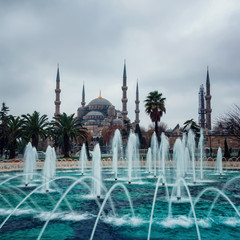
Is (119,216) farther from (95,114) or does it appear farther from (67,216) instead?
(95,114)

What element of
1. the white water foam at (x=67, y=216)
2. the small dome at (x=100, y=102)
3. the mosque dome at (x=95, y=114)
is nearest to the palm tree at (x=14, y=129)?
the white water foam at (x=67, y=216)

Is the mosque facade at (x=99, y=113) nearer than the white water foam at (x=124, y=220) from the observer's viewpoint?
No

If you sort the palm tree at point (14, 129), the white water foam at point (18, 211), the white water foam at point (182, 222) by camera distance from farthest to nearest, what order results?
the palm tree at point (14, 129), the white water foam at point (18, 211), the white water foam at point (182, 222)

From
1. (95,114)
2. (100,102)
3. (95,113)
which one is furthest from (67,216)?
(100,102)

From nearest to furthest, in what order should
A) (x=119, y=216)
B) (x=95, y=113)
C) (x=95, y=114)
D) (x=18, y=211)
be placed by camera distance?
(x=119, y=216) → (x=18, y=211) → (x=95, y=114) → (x=95, y=113)

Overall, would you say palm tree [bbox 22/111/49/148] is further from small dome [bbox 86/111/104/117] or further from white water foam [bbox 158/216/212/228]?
small dome [bbox 86/111/104/117]

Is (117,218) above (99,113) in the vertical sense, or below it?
below

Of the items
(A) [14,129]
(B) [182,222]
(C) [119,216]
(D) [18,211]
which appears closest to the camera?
(B) [182,222]

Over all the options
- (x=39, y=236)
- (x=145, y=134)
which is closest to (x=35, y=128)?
(x=39, y=236)

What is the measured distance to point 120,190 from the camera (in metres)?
11.1

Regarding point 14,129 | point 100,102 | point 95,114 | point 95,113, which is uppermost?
point 100,102

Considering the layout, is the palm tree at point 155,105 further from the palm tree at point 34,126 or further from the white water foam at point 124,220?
the white water foam at point 124,220

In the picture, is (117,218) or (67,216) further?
(67,216)

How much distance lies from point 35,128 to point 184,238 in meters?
20.8
